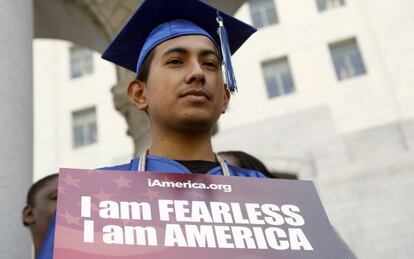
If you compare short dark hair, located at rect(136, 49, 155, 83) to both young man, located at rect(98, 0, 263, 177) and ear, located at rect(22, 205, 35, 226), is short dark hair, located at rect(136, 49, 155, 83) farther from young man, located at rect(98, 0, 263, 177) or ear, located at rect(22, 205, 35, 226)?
ear, located at rect(22, 205, 35, 226)

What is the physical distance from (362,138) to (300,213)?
34.8 feet

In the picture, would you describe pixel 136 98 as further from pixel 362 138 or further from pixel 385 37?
pixel 385 37

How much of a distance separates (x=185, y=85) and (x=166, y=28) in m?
0.32

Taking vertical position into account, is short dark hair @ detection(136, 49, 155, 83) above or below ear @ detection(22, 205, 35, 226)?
above

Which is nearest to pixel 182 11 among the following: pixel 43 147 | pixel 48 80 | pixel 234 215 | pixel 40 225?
pixel 234 215

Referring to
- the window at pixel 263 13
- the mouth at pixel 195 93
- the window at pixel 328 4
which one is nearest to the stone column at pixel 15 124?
the mouth at pixel 195 93

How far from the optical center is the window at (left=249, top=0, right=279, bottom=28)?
14.5m

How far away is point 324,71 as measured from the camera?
43.6 feet

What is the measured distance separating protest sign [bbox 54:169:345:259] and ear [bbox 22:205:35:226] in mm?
1434

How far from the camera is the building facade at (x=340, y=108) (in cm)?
1099

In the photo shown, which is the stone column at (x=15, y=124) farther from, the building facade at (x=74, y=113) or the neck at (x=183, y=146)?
the building facade at (x=74, y=113)

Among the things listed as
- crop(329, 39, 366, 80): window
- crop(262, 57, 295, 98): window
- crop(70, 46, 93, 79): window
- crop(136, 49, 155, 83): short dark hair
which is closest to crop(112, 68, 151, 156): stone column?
Answer: crop(136, 49, 155, 83): short dark hair

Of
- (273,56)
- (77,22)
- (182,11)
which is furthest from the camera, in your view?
(273,56)

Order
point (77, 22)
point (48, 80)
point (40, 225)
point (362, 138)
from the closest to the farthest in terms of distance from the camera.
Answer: point (40, 225), point (77, 22), point (362, 138), point (48, 80)
